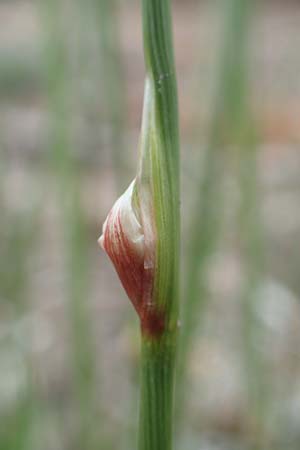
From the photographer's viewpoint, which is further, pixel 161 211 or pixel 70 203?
pixel 70 203

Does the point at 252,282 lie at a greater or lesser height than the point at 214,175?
lesser

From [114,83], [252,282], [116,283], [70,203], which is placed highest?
[114,83]

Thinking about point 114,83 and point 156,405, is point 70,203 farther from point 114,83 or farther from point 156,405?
Result: point 156,405

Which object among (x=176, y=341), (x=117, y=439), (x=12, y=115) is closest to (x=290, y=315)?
(x=117, y=439)

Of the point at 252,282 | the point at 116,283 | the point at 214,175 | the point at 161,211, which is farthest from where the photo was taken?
the point at 116,283

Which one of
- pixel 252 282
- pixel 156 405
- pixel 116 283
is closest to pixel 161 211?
pixel 156 405

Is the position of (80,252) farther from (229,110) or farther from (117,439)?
(117,439)
